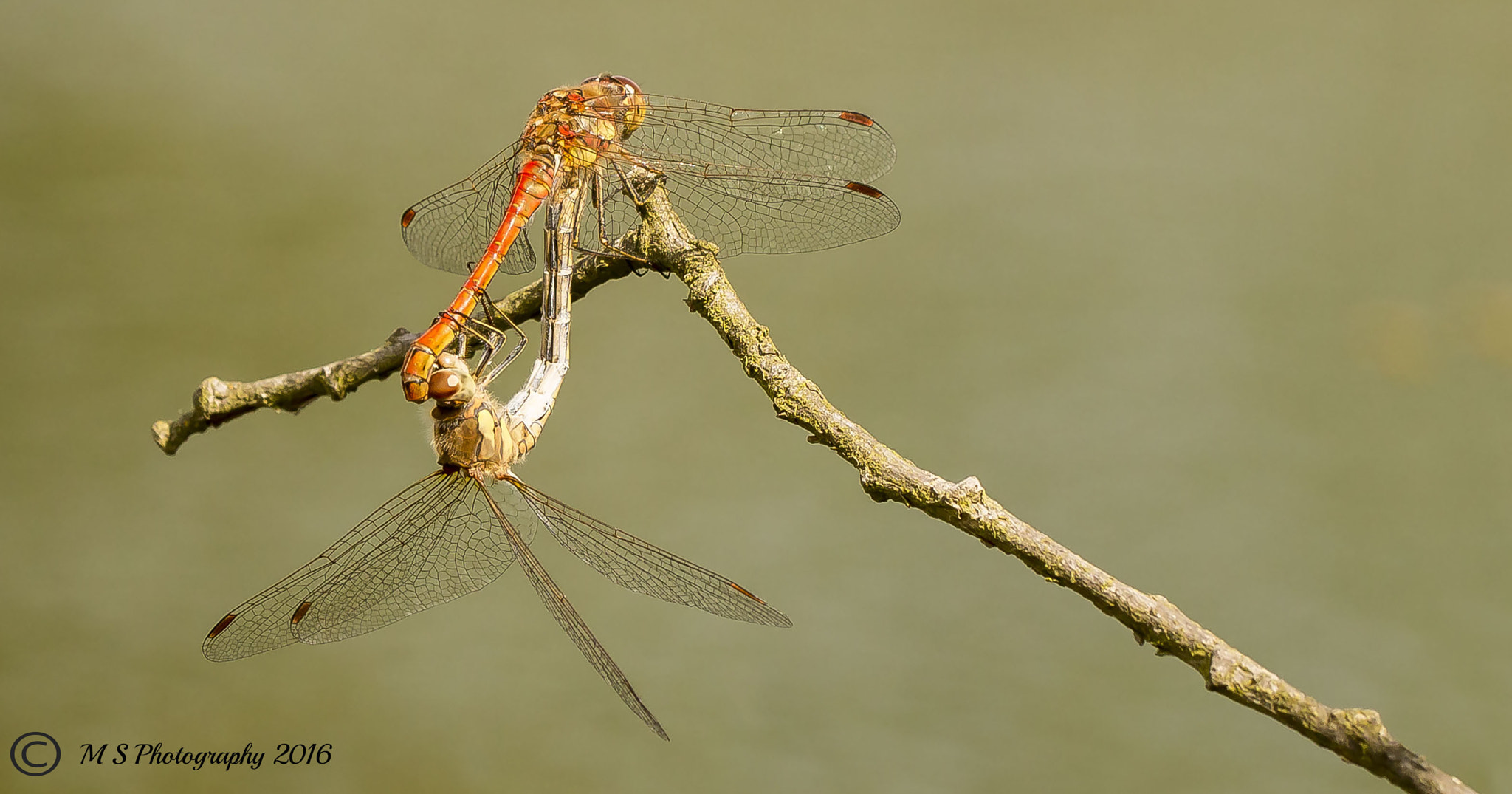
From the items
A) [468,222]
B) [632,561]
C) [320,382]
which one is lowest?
[632,561]

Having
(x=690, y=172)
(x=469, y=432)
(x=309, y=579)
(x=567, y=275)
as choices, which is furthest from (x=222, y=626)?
(x=690, y=172)

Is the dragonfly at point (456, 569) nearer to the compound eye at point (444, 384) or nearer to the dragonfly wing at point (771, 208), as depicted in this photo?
the compound eye at point (444, 384)

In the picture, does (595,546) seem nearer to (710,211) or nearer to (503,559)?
(503,559)

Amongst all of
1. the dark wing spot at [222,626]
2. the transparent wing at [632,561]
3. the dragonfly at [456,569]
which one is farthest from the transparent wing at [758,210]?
the dark wing spot at [222,626]

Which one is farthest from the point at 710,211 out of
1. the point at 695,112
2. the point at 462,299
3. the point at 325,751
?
the point at 325,751

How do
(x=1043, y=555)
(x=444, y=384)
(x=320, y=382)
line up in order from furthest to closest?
(x=320, y=382) < (x=444, y=384) < (x=1043, y=555)

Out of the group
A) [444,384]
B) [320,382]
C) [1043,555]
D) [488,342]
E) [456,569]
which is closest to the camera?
[1043,555]

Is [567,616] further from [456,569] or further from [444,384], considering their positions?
[444,384]

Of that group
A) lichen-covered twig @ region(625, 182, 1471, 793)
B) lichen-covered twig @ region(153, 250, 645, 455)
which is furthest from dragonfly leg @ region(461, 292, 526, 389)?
lichen-covered twig @ region(625, 182, 1471, 793)
